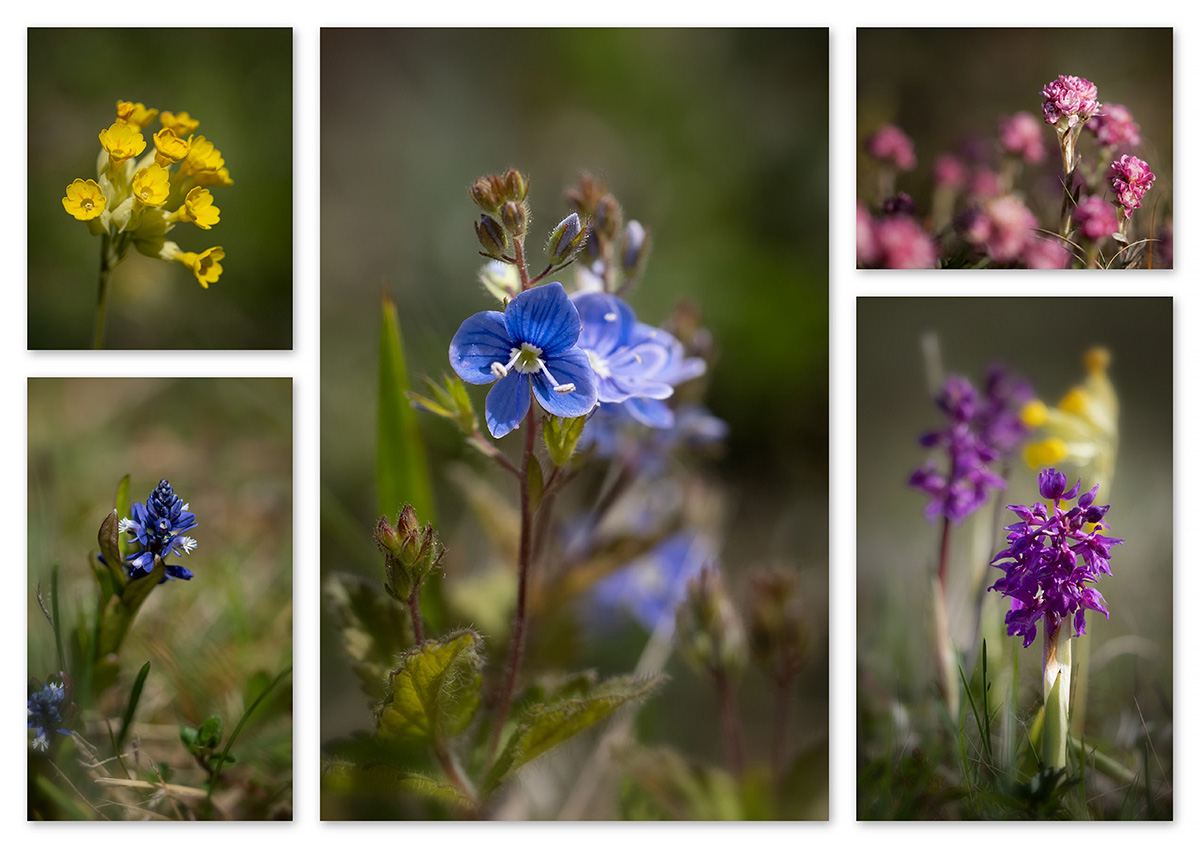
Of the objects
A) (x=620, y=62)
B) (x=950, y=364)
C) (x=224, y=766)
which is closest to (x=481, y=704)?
(x=224, y=766)

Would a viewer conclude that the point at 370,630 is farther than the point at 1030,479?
No

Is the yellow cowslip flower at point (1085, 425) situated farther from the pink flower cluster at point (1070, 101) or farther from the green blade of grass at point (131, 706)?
the green blade of grass at point (131, 706)

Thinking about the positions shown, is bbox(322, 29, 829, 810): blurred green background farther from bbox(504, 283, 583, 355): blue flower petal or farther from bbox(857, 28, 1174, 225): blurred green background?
bbox(504, 283, 583, 355): blue flower petal

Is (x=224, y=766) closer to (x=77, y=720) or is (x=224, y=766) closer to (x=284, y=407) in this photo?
(x=77, y=720)

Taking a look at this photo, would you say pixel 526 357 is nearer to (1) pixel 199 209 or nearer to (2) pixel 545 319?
(2) pixel 545 319

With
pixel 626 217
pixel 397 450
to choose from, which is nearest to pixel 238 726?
pixel 397 450

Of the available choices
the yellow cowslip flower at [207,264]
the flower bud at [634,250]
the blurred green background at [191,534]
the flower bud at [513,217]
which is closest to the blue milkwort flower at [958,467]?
the flower bud at [634,250]

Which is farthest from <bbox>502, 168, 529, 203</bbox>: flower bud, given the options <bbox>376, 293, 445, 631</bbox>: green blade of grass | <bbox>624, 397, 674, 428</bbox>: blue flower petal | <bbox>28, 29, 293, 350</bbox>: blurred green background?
<bbox>28, 29, 293, 350</bbox>: blurred green background
